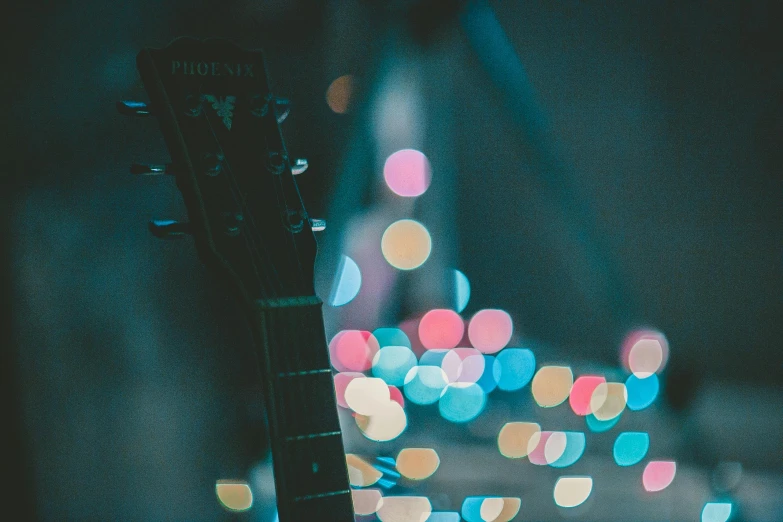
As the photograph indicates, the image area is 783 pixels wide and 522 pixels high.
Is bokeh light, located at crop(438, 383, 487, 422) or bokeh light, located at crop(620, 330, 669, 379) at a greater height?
bokeh light, located at crop(620, 330, 669, 379)

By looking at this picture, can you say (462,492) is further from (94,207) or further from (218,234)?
(94,207)

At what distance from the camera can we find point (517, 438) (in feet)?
3.61

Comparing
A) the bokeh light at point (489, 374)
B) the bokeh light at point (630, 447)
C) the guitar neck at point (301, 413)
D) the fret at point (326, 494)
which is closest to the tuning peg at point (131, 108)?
the guitar neck at point (301, 413)

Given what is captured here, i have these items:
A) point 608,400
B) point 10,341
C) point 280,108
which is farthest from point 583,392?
point 10,341

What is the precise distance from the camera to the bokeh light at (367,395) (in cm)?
108

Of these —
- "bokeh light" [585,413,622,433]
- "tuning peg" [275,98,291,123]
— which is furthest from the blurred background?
"tuning peg" [275,98,291,123]

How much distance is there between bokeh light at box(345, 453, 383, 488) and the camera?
1068 mm

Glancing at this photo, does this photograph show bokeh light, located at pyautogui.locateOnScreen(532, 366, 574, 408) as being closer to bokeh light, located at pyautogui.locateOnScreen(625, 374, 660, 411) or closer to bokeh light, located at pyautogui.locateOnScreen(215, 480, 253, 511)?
bokeh light, located at pyautogui.locateOnScreen(625, 374, 660, 411)

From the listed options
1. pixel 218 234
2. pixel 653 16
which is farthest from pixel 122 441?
pixel 653 16

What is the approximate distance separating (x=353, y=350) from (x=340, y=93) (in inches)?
17.4

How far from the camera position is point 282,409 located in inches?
27.3

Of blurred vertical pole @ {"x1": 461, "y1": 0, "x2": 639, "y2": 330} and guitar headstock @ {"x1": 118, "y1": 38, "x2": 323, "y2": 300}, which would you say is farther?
blurred vertical pole @ {"x1": 461, "y1": 0, "x2": 639, "y2": 330}

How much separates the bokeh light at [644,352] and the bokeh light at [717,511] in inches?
9.6

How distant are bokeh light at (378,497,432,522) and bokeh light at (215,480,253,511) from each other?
23 centimetres
